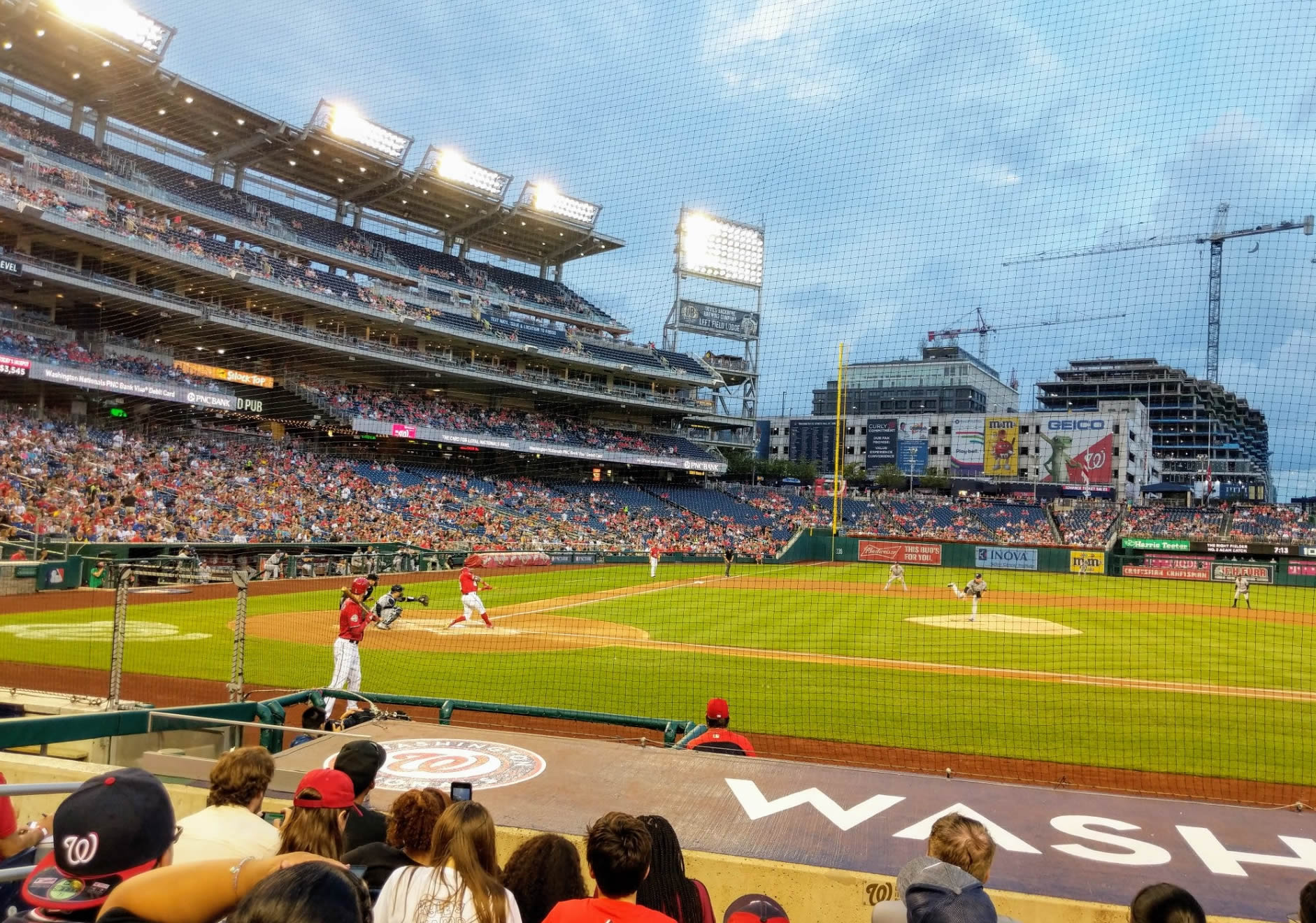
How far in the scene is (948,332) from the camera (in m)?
18.9

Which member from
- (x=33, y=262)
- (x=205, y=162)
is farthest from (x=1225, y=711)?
(x=205, y=162)

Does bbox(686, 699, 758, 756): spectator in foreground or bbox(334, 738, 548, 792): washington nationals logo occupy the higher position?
bbox(686, 699, 758, 756): spectator in foreground

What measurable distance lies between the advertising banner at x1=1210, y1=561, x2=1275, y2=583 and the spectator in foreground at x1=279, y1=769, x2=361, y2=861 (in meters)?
38.7

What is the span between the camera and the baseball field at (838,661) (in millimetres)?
10461

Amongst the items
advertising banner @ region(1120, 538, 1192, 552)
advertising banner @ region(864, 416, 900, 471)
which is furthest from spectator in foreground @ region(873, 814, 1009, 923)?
advertising banner @ region(864, 416, 900, 471)

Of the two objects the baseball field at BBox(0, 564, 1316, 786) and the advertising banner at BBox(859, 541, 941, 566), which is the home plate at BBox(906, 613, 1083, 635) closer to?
the baseball field at BBox(0, 564, 1316, 786)

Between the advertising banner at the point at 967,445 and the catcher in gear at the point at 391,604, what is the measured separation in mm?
54820

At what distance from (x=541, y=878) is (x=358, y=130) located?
1649 inches

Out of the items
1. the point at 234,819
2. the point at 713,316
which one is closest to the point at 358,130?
Answer: the point at 713,316

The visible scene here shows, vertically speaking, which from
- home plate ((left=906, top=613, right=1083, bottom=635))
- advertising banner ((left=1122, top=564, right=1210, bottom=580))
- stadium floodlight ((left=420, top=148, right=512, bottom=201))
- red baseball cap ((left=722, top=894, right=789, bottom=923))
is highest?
stadium floodlight ((left=420, top=148, right=512, bottom=201))

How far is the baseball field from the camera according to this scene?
1046 cm

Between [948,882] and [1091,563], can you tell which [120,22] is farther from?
[1091,563]

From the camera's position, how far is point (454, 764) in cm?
661

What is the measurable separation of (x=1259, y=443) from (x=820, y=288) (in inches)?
549
